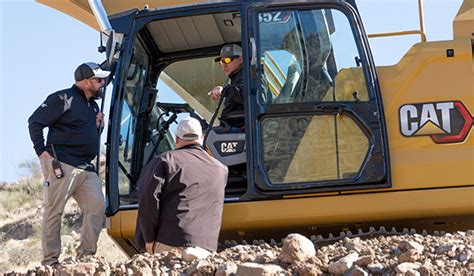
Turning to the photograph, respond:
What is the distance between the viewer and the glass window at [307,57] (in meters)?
7.44

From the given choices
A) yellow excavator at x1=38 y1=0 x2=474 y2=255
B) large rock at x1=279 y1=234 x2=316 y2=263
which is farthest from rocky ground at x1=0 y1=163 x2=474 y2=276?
yellow excavator at x1=38 y1=0 x2=474 y2=255

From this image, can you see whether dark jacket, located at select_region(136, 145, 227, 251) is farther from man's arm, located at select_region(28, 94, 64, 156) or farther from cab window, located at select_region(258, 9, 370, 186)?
man's arm, located at select_region(28, 94, 64, 156)

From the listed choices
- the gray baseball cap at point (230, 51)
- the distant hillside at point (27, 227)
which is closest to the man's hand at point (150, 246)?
the gray baseball cap at point (230, 51)

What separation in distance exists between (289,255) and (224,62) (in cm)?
Answer: 320

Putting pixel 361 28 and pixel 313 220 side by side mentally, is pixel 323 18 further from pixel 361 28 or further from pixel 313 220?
pixel 313 220

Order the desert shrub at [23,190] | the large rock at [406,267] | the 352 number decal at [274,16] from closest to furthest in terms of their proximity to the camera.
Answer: the large rock at [406,267] → the 352 number decal at [274,16] → the desert shrub at [23,190]

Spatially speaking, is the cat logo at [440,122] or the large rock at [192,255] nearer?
the large rock at [192,255]

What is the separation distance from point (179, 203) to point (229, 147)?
3.94 feet

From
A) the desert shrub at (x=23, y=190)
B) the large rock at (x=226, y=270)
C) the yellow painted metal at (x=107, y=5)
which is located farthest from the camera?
the desert shrub at (x=23, y=190)

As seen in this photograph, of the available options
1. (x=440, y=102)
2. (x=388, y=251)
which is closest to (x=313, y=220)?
(x=440, y=102)

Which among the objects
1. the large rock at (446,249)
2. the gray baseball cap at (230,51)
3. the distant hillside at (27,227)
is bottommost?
the distant hillside at (27,227)

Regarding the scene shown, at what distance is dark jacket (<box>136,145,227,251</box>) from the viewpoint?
6.62 meters

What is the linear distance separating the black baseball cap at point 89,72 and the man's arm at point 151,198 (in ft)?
5.30

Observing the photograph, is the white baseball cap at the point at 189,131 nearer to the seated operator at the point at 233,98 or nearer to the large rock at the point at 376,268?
the seated operator at the point at 233,98
